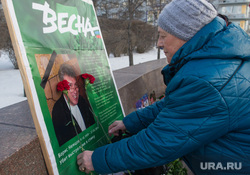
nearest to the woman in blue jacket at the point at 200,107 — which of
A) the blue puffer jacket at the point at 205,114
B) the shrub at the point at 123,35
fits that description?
the blue puffer jacket at the point at 205,114

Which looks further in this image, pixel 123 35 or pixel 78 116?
pixel 123 35

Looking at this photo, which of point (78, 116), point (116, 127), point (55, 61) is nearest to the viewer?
point (55, 61)

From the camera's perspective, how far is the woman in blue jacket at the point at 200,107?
1.10 m

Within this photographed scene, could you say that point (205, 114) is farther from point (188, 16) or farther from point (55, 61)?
point (55, 61)

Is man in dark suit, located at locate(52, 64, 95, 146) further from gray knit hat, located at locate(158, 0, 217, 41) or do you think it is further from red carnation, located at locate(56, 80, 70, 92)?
gray knit hat, located at locate(158, 0, 217, 41)

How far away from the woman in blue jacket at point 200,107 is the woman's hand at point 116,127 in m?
0.47

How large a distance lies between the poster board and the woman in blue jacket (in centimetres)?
20

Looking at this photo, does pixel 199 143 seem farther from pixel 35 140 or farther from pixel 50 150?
pixel 35 140

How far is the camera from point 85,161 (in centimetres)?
136

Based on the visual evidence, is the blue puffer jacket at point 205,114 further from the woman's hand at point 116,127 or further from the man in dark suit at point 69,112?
the woman's hand at point 116,127

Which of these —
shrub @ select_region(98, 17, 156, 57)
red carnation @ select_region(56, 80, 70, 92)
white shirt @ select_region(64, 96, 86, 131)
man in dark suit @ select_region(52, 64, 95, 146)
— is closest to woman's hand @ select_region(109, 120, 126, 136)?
man in dark suit @ select_region(52, 64, 95, 146)

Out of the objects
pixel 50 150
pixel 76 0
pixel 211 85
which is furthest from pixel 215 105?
pixel 76 0

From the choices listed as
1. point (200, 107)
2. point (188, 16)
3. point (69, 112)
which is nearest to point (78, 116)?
point (69, 112)

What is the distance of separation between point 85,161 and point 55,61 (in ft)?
2.28
